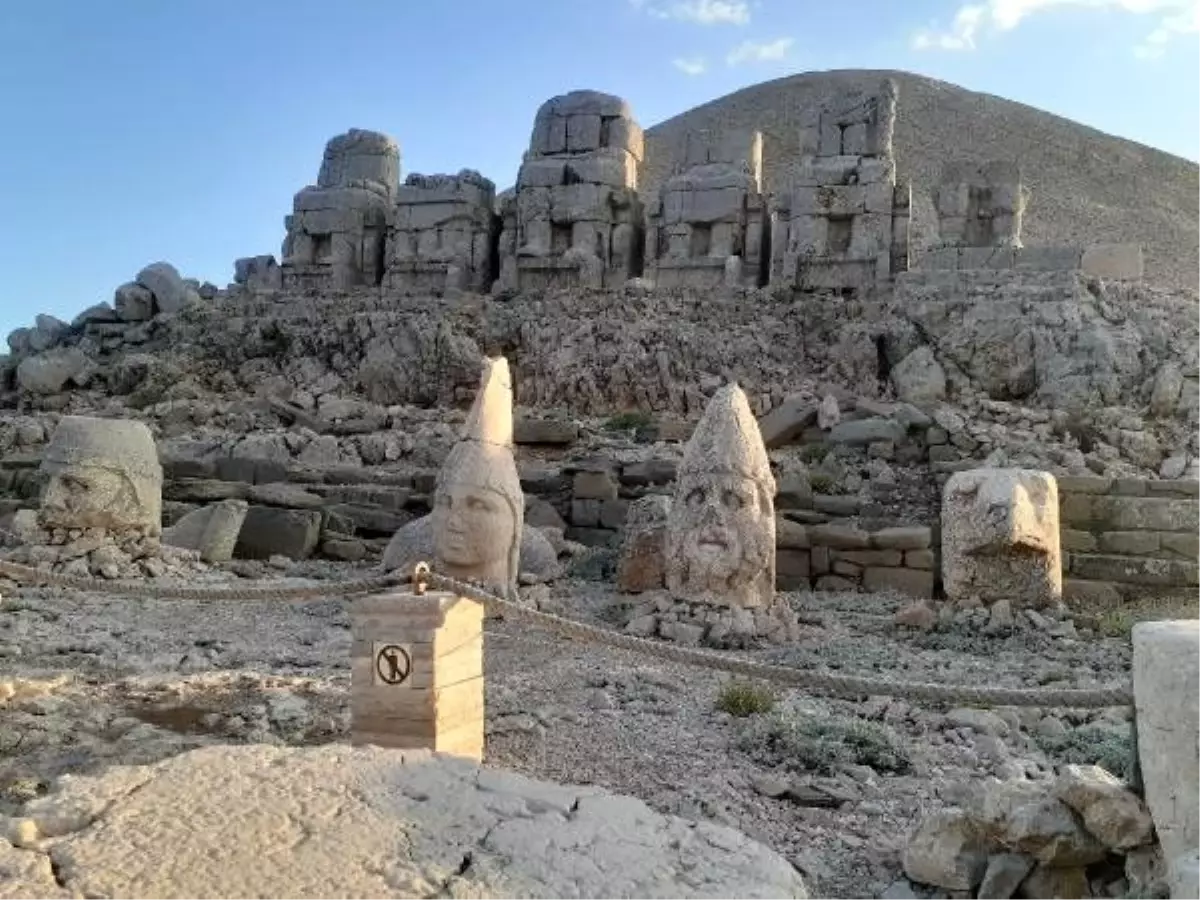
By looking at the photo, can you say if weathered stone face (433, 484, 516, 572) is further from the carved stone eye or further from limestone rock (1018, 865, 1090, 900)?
limestone rock (1018, 865, 1090, 900)

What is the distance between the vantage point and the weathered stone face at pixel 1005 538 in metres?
8.12

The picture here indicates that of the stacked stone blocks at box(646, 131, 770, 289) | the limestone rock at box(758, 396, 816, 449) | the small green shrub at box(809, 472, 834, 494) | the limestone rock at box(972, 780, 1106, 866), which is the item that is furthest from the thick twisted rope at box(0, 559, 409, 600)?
the stacked stone blocks at box(646, 131, 770, 289)

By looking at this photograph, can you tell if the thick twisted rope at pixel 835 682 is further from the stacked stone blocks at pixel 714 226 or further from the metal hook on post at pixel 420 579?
the stacked stone blocks at pixel 714 226

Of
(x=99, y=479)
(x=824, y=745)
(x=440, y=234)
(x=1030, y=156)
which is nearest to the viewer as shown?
(x=824, y=745)

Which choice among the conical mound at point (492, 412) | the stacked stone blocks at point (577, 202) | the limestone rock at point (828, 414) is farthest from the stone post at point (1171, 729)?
the stacked stone blocks at point (577, 202)

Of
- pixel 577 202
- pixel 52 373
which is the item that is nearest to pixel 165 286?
pixel 52 373

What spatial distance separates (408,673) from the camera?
4.31 m

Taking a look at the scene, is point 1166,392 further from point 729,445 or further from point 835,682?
point 835,682

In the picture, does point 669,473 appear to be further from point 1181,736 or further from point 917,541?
point 1181,736

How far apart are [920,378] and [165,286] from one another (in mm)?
14034

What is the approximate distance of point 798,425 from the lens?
1350cm

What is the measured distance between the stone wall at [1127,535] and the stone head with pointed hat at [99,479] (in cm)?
791

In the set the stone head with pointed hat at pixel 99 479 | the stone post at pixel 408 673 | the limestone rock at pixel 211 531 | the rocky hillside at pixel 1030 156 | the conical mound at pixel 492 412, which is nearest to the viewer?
the stone post at pixel 408 673


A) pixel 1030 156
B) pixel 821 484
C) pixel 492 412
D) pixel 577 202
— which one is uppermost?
pixel 1030 156
